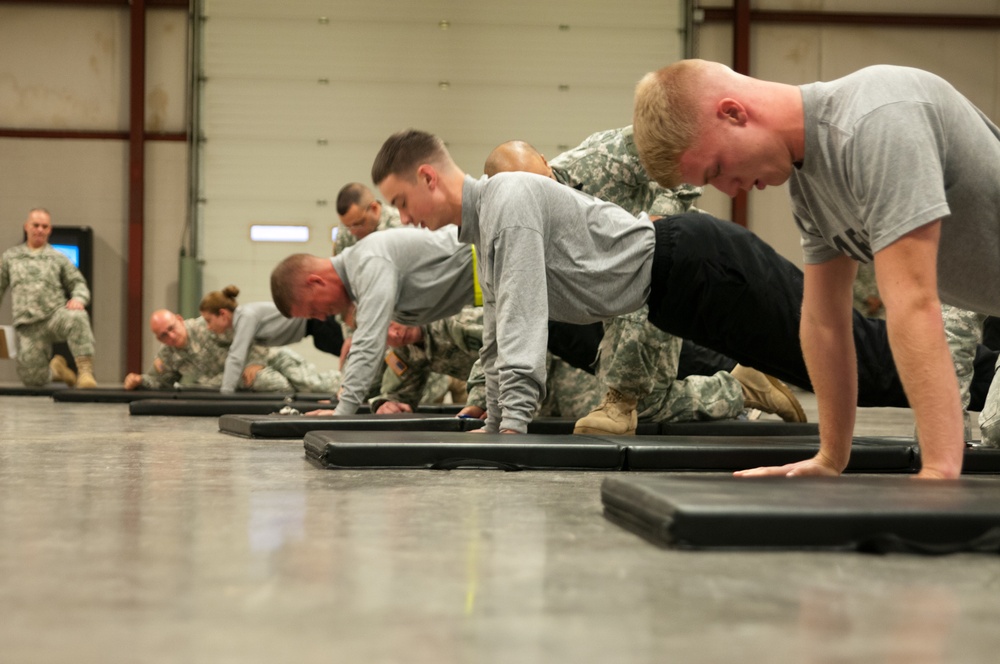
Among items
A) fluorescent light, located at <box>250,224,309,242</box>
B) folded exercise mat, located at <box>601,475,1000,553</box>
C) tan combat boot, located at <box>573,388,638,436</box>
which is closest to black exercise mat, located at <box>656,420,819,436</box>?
tan combat boot, located at <box>573,388,638,436</box>

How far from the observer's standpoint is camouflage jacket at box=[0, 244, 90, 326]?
30.0 ft

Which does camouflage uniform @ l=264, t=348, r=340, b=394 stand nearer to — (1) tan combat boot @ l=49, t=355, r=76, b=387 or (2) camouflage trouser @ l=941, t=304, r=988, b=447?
(1) tan combat boot @ l=49, t=355, r=76, b=387

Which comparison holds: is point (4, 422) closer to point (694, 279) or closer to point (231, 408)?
point (231, 408)

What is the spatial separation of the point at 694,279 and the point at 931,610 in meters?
2.13

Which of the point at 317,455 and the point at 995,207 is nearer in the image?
the point at 995,207

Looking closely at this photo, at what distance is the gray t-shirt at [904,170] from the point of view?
187 centimetres

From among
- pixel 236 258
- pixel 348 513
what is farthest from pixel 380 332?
pixel 236 258

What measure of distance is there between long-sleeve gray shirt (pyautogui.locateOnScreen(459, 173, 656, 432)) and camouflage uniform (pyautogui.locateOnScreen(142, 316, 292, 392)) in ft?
16.5

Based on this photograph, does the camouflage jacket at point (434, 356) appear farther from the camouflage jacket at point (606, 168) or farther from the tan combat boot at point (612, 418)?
the tan combat boot at point (612, 418)

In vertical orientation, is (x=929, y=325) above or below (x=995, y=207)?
below

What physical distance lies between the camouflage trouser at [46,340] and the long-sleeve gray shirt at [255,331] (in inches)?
82.4

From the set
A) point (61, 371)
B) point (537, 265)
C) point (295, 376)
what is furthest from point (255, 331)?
point (537, 265)

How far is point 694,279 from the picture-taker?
3.29 m

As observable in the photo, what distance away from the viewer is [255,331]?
7.61 metres
